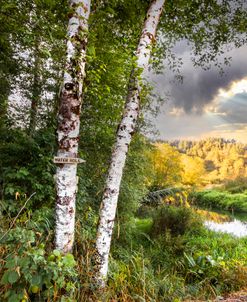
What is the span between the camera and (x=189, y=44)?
210 inches

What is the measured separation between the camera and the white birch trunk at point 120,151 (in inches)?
125

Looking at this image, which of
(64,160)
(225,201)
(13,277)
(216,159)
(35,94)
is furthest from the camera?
(216,159)

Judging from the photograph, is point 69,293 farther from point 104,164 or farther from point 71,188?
point 104,164

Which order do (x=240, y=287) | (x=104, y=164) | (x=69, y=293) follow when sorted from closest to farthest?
(x=69, y=293)
(x=240, y=287)
(x=104, y=164)

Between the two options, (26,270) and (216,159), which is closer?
(26,270)

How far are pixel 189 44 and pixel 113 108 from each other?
7.10ft

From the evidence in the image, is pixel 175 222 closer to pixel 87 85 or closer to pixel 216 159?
pixel 87 85

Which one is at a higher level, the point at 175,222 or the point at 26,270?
the point at 26,270

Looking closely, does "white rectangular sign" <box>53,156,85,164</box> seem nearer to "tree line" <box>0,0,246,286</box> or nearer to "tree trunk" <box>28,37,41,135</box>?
"tree line" <box>0,0,246,286</box>

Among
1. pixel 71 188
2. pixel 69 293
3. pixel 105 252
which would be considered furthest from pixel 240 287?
pixel 71 188

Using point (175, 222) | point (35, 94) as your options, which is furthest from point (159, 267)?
point (175, 222)

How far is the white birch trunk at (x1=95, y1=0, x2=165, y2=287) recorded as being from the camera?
Result: 3.17 metres

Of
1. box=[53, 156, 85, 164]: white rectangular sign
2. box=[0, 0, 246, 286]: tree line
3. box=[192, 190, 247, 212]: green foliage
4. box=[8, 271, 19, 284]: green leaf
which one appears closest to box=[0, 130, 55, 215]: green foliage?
box=[0, 0, 246, 286]: tree line

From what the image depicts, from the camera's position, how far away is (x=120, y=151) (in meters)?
3.30
